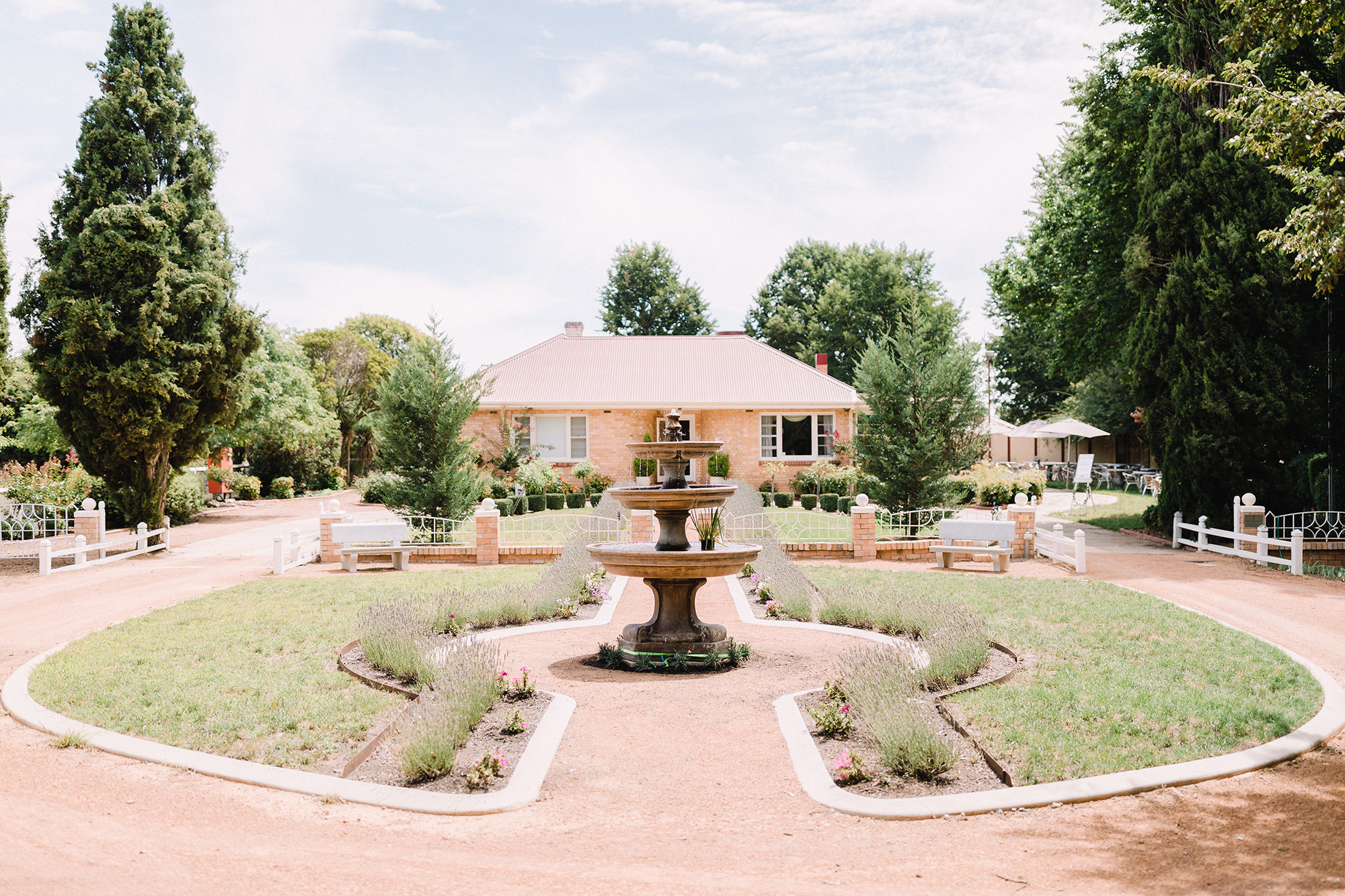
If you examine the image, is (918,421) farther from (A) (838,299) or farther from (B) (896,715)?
(A) (838,299)

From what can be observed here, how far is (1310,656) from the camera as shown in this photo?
339 inches

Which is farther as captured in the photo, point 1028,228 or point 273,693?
point 1028,228

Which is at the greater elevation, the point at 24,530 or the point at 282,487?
the point at 282,487

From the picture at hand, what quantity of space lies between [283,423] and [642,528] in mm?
21167

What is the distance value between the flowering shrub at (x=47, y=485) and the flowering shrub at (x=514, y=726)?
1777cm

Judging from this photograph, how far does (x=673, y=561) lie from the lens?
28.0ft

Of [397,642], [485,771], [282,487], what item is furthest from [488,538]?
[282,487]

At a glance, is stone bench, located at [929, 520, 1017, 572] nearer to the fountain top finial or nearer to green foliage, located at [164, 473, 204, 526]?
the fountain top finial

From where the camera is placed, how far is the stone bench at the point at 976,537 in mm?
14844

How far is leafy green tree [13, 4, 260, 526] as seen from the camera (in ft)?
57.5

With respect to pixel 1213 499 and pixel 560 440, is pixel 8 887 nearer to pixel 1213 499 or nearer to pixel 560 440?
pixel 1213 499

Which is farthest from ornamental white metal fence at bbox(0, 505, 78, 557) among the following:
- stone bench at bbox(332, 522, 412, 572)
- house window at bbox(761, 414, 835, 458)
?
house window at bbox(761, 414, 835, 458)

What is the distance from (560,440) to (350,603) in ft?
61.1

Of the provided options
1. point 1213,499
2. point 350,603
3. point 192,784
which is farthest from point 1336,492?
point 192,784
